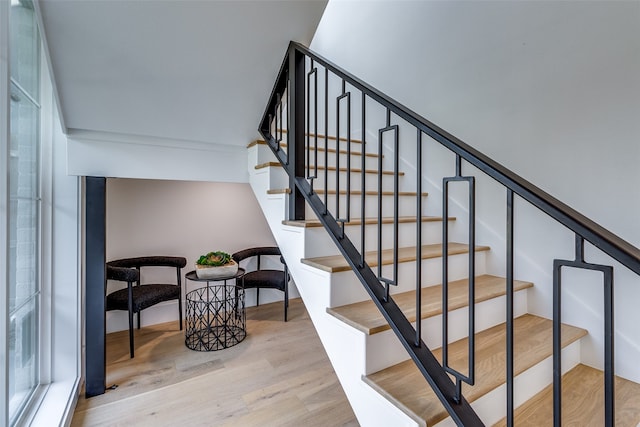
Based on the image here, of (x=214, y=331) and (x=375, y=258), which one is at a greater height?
(x=375, y=258)

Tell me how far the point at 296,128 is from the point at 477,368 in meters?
1.35

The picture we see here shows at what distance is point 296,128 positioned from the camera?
1669mm

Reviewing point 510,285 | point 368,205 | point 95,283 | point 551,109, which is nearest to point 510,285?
point 510,285

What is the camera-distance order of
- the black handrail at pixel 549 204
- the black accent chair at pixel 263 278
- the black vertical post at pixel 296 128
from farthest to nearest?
the black accent chair at pixel 263 278 → the black vertical post at pixel 296 128 → the black handrail at pixel 549 204

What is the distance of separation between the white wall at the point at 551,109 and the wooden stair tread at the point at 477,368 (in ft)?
0.99

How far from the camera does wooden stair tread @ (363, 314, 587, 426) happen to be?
1.02 meters

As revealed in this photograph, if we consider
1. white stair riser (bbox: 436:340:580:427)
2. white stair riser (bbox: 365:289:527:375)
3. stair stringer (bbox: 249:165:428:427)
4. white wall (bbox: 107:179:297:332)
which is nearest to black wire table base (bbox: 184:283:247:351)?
white wall (bbox: 107:179:297:332)

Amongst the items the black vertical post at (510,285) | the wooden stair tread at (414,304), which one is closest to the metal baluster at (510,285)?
the black vertical post at (510,285)

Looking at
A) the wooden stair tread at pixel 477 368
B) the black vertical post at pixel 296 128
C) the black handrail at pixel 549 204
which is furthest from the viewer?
the black vertical post at pixel 296 128

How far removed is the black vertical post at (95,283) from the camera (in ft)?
6.60

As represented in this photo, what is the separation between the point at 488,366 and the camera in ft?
3.97

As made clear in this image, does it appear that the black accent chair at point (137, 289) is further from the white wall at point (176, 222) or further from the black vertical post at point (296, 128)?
the black vertical post at point (296, 128)

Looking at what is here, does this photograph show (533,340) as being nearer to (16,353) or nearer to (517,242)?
(517,242)

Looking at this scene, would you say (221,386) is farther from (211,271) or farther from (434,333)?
(434,333)
